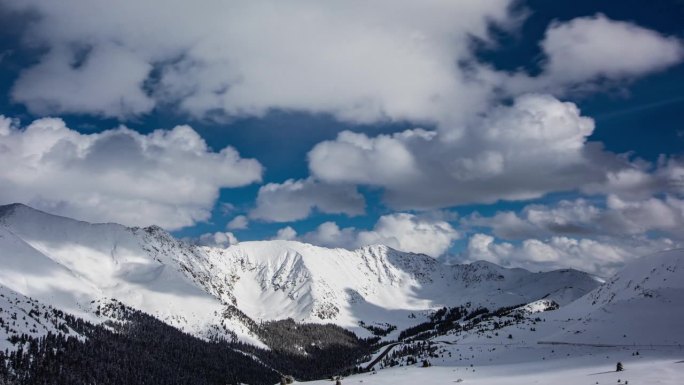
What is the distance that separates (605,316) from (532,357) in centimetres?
4645

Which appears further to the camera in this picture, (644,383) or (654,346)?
(654,346)

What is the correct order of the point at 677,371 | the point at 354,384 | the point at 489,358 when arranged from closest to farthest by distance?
the point at 677,371, the point at 354,384, the point at 489,358

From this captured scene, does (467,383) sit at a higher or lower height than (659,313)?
lower

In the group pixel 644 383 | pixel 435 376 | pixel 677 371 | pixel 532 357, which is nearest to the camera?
pixel 644 383

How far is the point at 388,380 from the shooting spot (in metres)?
110

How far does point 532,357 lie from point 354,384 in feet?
305

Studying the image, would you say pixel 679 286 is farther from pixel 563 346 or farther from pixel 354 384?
pixel 354 384

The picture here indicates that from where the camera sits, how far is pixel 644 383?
6562 centimetres

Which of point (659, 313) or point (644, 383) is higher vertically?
point (659, 313)

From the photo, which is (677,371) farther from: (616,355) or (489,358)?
(489,358)

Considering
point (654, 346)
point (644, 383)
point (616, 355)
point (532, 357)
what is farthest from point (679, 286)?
point (644, 383)

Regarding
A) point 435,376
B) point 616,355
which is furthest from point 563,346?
point 435,376

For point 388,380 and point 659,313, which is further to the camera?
point 659,313

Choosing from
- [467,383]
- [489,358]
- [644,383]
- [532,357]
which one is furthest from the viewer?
[489,358]
